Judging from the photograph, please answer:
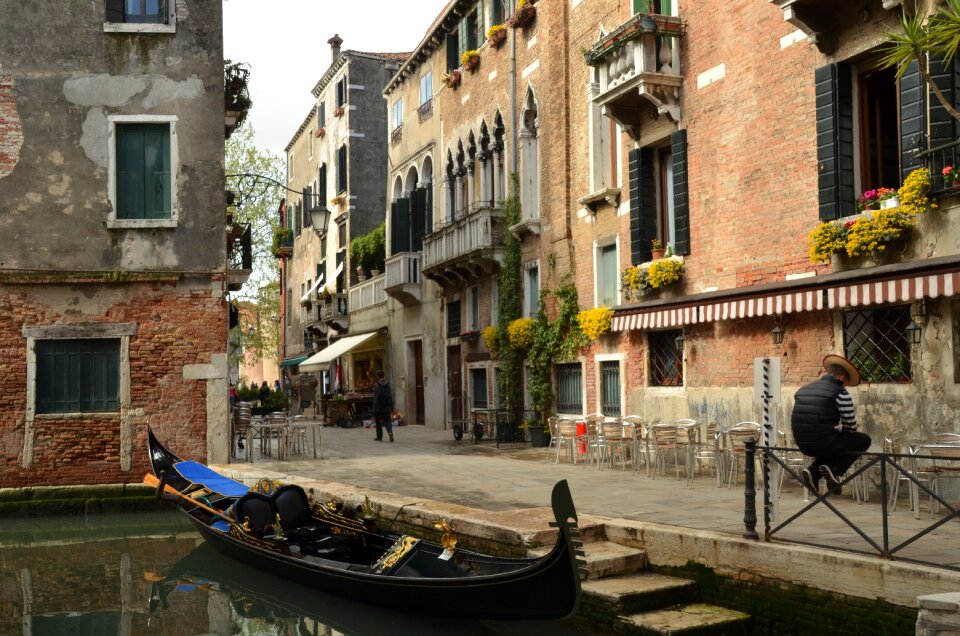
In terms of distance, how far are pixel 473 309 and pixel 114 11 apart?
922 centimetres

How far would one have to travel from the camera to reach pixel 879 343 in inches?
386

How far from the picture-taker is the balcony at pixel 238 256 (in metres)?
14.7

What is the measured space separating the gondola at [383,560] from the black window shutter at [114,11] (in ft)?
22.1

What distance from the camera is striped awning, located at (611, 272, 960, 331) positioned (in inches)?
337

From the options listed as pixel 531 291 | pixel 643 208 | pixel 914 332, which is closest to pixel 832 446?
pixel 914 332

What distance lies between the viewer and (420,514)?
29.5ft

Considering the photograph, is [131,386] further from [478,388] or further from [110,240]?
[478,388]

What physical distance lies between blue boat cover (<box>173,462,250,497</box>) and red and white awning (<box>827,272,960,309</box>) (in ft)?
21.7

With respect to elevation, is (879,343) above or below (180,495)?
above

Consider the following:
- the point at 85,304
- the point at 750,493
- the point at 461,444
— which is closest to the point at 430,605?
the point at 750,493

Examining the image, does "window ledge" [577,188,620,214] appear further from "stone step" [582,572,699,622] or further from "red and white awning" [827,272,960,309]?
"stone step" [582,572,699,622]

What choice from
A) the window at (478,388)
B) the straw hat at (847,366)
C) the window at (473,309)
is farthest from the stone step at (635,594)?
the window at (473,309)

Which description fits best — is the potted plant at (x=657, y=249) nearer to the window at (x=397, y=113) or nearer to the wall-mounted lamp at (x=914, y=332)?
the wall-mounted lamp at (x=914, y=332)

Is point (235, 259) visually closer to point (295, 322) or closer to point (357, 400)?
point (357, 400)
